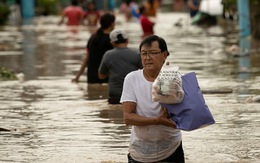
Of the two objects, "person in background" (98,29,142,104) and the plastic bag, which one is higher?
the plastic bag

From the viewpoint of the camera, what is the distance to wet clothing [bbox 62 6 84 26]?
38750 mm

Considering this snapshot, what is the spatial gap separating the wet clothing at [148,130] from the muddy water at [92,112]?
232 cm

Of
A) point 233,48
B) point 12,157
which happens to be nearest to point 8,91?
point 12,157

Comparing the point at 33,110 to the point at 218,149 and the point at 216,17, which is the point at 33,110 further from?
the point at 216,17

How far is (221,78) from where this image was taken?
1697 centimetres

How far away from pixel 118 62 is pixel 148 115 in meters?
5.76

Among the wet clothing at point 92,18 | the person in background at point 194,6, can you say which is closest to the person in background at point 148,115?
the person in background at point 194,6

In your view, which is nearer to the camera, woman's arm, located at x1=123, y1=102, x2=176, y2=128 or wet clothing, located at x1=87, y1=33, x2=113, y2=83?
woman's arm, located at x1=123, y1=102, x2=176, y2=128

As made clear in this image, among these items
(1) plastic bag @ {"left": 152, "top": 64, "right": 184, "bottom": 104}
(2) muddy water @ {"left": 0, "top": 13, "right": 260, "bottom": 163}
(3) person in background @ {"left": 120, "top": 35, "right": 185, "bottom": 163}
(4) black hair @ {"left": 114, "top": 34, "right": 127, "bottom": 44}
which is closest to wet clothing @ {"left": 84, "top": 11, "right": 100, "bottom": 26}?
(2) muddy water @ {"left": 0, "top": 13, "right": 260, "bottom": 163}

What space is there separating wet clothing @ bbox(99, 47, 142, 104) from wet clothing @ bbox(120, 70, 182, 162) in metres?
5.51

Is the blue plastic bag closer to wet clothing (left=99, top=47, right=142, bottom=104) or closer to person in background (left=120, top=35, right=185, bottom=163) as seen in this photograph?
person in background (left=120, top=35, right=185, bottom=163)

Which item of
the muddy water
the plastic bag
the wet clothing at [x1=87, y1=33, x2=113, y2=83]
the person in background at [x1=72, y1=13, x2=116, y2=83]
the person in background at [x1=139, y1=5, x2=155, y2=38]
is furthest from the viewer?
the person in background at [x1=139, y1=5, x2=155, y2=38]

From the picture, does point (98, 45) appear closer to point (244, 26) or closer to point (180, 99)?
point (180, 99)

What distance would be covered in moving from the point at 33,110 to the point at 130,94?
6759 mm
